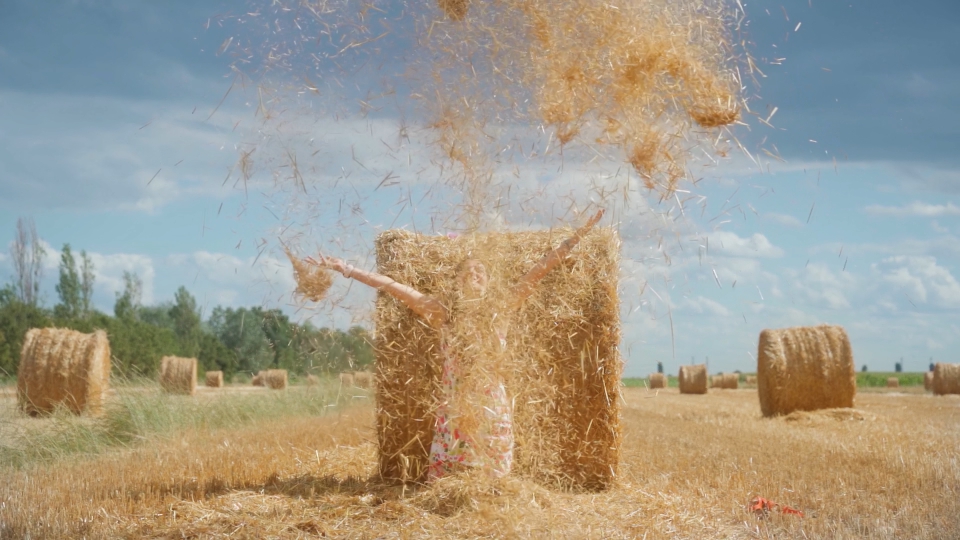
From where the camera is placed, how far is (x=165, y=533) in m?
4.27

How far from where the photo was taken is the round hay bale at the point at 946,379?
19438 millimetres

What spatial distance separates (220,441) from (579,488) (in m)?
4.22

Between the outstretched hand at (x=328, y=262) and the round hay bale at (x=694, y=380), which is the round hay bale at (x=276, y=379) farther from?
the outstretched hand at (x=328, y=262)

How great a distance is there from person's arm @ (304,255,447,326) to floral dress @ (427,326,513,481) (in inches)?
9.0

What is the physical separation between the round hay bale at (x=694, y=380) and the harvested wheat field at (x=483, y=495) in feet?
44.9

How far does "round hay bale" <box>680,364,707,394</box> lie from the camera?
71.3ft

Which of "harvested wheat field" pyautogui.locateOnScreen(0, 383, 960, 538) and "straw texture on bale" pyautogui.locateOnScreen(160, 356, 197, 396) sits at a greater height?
"straw texture on bale" pyautogui.locateOnScreen(160, 356, 197, 396)

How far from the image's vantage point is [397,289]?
16.9ft

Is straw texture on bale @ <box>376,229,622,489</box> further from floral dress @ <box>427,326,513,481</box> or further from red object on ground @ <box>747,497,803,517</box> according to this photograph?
red object on ground @ <box>747,497,803,517</box>

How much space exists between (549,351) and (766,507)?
5.56 ft

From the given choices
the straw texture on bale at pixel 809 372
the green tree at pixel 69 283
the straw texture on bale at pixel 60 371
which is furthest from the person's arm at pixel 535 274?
the green tree at pixel 69 283

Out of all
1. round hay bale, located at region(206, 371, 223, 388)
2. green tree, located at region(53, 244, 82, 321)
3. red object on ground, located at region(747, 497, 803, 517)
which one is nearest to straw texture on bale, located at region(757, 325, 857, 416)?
A: red object on ground, located at region(747, 497, 803, 517)

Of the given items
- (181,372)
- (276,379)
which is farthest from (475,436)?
(276,379)

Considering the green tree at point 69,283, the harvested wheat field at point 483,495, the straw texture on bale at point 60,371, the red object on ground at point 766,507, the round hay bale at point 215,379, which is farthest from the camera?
the green tree at point 69,283
